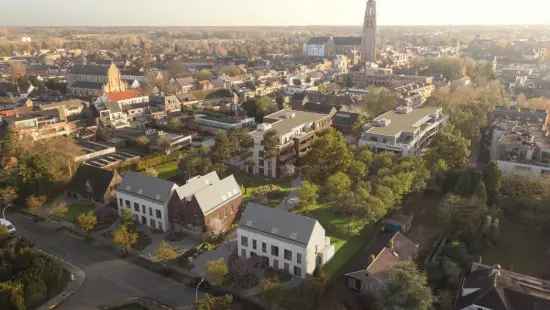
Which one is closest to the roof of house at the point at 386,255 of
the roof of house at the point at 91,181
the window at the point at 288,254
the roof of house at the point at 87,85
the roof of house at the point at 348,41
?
the window at the point at 288,254

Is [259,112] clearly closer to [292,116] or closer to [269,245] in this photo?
[292,116]

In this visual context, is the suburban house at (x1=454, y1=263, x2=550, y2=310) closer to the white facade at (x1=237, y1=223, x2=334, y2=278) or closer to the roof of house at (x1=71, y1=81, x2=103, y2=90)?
the white facade at (x1=237, y1=223, x2=334, y2=278)

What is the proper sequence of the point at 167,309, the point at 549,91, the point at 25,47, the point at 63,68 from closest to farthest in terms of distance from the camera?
the point at 167,309 < the point at 549,91 < the point at 63,68 < the point at 25,47

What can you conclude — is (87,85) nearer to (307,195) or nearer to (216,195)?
(216,195)

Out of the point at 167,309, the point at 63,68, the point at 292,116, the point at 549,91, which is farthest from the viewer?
the point at 63,68

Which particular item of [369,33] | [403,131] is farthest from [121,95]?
[369,33]

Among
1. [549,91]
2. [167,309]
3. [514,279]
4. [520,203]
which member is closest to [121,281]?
[167,309]
